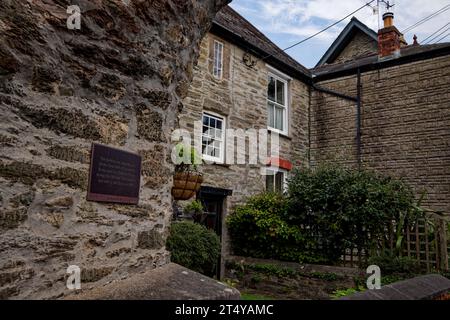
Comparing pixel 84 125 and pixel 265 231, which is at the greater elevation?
pixel 84 125

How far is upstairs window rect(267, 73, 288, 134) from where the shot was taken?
38.6ft

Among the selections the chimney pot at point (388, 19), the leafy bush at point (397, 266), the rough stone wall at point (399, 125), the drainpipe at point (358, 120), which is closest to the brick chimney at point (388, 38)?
the chimney pot at point (388, 19)

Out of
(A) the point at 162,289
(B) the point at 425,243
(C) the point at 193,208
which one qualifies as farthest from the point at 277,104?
(A) the point at 162,289

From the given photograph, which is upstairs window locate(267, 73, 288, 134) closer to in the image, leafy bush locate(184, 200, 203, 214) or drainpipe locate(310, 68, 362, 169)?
drainpipe locate(310, 68, 362, 169)

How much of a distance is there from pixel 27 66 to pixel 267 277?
7.53m

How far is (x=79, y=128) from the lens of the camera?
2422mm

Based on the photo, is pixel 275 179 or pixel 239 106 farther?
pixel 275 179

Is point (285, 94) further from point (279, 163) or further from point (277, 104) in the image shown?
point (279, 163)

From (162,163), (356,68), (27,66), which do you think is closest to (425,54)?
(356,68)

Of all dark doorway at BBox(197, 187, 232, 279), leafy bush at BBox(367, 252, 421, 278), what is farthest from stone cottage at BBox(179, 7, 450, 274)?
leafy bush at BBox(367, 252, 421, 278)

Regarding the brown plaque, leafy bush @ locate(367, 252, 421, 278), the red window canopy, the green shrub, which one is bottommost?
leafy bush @ locate(367, 252, 421, 278)

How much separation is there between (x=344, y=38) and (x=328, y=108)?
3.50m

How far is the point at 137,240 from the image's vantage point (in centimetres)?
281

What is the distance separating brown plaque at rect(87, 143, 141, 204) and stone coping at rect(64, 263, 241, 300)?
0.57 m
